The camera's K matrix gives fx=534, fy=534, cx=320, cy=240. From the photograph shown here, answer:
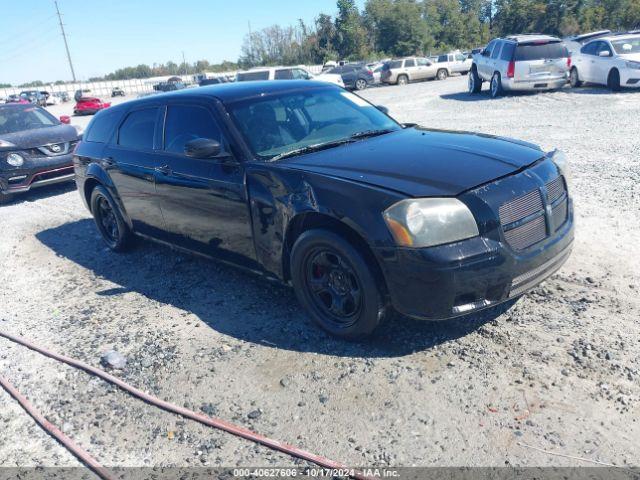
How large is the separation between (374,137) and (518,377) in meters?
2.22

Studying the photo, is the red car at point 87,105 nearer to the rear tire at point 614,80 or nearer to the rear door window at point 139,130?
the rear tire at point 614,80

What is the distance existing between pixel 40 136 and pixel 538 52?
1399 cm

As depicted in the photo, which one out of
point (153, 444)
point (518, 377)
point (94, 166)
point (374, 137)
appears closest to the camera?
point (153, 444)

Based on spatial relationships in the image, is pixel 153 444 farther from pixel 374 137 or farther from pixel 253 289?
pixel 374 137

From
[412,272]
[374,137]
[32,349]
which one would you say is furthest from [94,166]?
[412,272]

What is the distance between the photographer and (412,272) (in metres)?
3.13

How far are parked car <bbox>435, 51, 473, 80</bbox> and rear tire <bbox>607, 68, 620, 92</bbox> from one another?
59.1 feet

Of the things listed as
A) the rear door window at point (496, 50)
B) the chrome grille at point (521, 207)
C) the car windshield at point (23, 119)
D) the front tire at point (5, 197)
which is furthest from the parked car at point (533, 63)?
the chrome grille at point (521, 207)

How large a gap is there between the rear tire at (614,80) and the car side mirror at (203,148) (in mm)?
15823

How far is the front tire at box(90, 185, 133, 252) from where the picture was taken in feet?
19.2

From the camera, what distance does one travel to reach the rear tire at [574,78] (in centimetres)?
1766

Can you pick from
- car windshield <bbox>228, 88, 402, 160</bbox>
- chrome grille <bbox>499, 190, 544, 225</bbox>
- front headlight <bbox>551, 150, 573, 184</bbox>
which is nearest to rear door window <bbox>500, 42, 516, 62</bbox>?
car windshield <bbox>228, 88, 402, 160</bbox>

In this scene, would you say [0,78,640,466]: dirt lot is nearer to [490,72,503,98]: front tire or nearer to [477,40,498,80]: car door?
[490,72,503,98]: front tire

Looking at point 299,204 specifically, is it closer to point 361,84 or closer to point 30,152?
point 30,152
